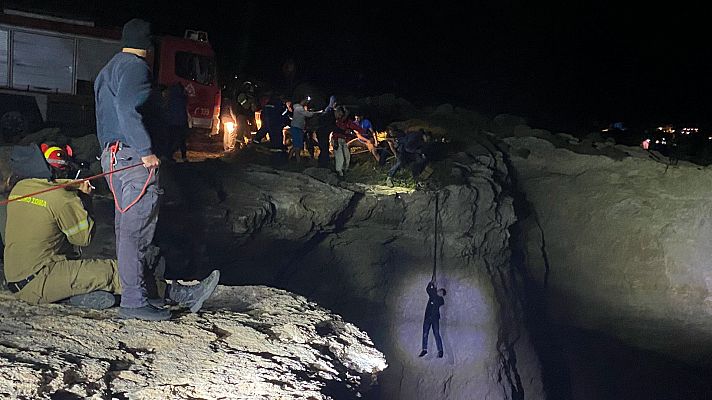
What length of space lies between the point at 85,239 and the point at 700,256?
14783mm

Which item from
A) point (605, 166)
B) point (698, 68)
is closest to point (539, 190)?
point (605, 166)

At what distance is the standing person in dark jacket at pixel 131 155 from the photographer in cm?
436

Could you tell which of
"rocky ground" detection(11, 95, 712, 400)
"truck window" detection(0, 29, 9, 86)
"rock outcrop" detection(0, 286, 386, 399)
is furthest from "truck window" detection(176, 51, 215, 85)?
"rock outcrop" detection(0, 286, 386, 399)

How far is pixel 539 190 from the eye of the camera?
56.0ft

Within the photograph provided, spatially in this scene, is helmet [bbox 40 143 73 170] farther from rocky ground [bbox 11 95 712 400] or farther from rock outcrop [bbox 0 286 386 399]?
rocky ground [bbox 11 95 712 400]

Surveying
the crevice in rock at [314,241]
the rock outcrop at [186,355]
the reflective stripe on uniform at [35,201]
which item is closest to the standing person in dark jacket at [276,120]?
the crevice in rock at [314,241]

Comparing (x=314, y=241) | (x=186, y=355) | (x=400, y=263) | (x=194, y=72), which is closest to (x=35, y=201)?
(x=186, y=355)

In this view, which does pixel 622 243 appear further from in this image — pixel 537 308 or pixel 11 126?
pixel 11 126

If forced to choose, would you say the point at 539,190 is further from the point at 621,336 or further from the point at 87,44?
the point at 87,44

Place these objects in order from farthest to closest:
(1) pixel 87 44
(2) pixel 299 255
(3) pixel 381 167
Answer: (1) pixel 87 44
(3) pixel 381 167
(2) pixel 299 255

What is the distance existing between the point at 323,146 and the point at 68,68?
7431 millimetres

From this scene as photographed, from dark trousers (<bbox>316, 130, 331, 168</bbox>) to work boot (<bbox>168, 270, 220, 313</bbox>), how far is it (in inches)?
362

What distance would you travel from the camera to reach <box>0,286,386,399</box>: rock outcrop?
3.70m

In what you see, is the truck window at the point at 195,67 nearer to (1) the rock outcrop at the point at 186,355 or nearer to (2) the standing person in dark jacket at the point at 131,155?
(1) the rock outcrop at the point at 186,355
